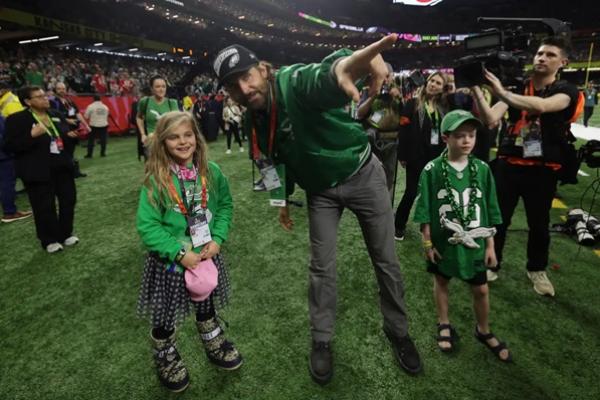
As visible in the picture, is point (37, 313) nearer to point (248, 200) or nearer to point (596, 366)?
point (248, 200)

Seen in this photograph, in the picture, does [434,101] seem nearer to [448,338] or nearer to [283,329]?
[448,338]

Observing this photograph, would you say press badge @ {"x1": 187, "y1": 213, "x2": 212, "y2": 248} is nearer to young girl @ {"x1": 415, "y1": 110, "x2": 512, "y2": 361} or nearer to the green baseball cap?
young girl @ {"x1": 415, "y1": 110, "x2": 512, "y2": 361}

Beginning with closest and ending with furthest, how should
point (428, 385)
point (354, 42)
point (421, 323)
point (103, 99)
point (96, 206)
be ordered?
1. point (428, 385)
2. point (421, 323)
3. point (96, 206)
4. point (103, 99)
5. point (354, 42)

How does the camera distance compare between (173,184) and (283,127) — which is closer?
(283,127)

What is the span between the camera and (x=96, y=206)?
209 inches

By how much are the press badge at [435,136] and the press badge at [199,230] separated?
8.53ft

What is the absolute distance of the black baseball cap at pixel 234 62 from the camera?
1.53 m

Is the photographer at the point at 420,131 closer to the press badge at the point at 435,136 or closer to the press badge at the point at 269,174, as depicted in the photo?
the press badge at the point at 435,136

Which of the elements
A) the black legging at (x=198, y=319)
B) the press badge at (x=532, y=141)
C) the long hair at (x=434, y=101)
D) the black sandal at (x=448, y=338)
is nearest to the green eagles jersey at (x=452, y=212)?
the black sandal at (x=448, y=338)

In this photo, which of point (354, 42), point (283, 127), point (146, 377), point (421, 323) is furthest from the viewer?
point (354, 42)

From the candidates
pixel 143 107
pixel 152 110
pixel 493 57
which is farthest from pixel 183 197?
pixel 143 107

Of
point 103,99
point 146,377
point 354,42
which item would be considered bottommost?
point 146,377

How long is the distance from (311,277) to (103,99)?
1313 cm

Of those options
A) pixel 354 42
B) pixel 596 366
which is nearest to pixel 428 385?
pixel 596 366
